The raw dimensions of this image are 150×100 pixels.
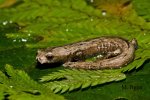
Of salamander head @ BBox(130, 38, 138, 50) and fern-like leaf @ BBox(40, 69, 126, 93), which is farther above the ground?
salamander head @ BBox(130, 38, 138, 50)

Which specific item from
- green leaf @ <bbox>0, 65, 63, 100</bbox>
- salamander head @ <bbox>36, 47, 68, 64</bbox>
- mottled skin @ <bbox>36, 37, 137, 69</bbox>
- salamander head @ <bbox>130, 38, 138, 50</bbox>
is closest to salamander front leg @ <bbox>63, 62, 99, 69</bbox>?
mottled skin @ <bbox>36, 37, 137, 69</bbox>

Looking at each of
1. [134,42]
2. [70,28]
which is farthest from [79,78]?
[70,28]

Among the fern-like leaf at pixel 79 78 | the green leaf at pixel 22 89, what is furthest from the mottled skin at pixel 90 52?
the green leaf at pixel 22 89

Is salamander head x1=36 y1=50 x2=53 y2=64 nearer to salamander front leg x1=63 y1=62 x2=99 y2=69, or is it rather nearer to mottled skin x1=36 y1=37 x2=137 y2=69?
mottled skin x1=36 y1=37 x2=137 y2=69

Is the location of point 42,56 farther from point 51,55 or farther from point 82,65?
point 82,65

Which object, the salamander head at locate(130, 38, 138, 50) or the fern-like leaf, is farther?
the salamander head at locate(130, 38, 138, 50)

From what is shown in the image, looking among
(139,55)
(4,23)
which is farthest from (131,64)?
(4,23)
